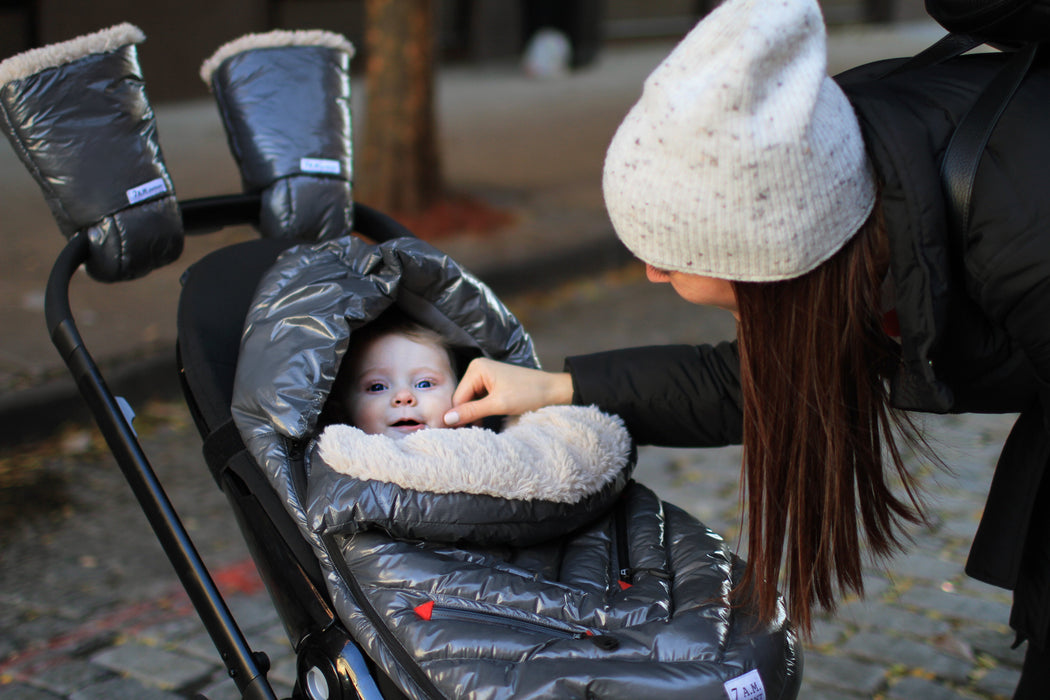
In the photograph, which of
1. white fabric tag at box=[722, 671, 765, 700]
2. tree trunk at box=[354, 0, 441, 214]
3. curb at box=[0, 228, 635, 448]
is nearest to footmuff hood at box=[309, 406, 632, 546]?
white fabric tag at box=[722, 671, 765, 700]

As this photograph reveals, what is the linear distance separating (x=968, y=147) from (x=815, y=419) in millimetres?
471

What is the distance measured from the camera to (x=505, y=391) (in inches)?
83.8

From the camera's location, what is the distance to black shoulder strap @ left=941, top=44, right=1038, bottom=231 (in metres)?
1.49

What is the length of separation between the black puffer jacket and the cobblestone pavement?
1.62 ft

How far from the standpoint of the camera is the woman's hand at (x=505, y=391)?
2100mm

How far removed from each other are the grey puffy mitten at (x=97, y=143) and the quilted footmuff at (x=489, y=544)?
0.37m

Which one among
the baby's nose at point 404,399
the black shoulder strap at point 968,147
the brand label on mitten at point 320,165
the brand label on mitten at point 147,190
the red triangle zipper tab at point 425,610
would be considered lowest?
the red triangle zipper tab at point 425,610

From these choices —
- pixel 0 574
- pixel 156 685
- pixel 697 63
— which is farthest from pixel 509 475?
pixel 0 574

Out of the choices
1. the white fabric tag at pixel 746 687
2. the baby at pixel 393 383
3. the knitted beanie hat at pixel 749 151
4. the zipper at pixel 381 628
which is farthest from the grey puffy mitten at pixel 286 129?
the white fabric tag at pixel 746 687

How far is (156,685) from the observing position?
9.34 feet

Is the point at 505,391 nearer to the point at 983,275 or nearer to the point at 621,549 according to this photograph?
the point at 621,549

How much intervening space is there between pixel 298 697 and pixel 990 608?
7.35 feet

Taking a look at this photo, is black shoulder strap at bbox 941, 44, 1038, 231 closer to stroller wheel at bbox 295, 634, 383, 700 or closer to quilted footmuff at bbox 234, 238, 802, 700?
quilted footmuff at bbox 234, 238, 802, 700

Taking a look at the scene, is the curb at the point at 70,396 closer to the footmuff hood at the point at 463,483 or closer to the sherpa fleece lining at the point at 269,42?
the sherpa fleece lining at the point at 269,42
